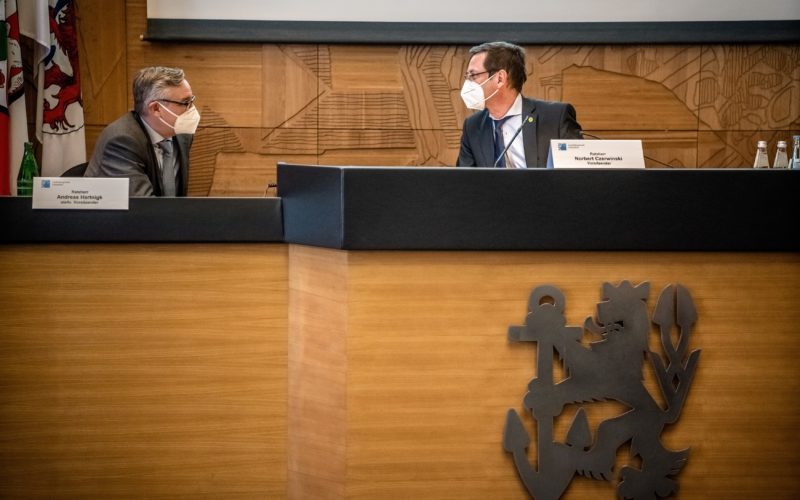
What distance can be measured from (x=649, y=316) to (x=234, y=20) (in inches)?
104

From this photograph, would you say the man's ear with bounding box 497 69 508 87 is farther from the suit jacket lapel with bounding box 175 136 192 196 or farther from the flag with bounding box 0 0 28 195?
the flag with bounding box 0 0 28 195

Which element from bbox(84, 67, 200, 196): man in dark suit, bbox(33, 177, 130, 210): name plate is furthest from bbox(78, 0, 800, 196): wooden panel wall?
bbox(33, 177, 130, 210): name plate

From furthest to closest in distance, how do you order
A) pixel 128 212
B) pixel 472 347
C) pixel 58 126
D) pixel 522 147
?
1. pixel 58 126
2. pixel 522 147
3. pixel 128 212
4. pixel 472 347

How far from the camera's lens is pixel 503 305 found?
1851 millimetres

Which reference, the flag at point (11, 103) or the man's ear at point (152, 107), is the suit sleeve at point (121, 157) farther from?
the flag at point (11, 103)

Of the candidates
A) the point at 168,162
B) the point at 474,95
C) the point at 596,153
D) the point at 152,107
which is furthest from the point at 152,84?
the point at 596,153

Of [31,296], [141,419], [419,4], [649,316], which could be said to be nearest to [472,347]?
[649,316]

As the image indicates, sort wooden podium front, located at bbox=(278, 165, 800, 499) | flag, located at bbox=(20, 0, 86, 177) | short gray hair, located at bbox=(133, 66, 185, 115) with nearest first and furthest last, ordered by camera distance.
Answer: wooden podium front, located at bbox=(278, 165, 800, 499) < short gray hair, located at bbox=(133, 66, 185, 115) < flag, located at bbox=(20, 0, 86, 177)

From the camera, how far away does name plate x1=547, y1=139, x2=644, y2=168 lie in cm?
201

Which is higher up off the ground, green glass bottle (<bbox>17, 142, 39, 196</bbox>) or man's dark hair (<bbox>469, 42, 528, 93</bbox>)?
man's dark hair (<bbox>469, 42, 528, 93</bbox>)

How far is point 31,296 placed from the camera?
2.04 metres

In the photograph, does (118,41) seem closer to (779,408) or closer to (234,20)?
(234,20)

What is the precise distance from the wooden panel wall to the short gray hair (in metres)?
1.08

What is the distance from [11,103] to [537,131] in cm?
218
